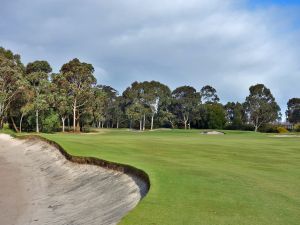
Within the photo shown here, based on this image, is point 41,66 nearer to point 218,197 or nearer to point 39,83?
point 39,83

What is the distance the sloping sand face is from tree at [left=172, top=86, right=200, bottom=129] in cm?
10440

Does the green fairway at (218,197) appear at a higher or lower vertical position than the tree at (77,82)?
lower

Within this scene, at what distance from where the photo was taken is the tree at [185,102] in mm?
131875

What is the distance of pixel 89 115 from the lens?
9812 centimetres

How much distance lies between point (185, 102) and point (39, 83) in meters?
54.9

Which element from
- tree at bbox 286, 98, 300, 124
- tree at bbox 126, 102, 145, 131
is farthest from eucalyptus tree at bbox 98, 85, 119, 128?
tree at bbox 286, 98, 300, 124

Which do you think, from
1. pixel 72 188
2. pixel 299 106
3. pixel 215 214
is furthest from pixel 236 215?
pixel 299 106

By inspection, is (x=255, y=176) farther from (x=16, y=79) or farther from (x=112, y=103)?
(x=112, y=103)

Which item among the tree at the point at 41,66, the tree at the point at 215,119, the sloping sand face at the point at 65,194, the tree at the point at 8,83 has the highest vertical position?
the tree at the point at 41,66

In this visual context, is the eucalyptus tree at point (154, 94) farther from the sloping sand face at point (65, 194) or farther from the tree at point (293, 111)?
the sloping sand face at point (65, 194)

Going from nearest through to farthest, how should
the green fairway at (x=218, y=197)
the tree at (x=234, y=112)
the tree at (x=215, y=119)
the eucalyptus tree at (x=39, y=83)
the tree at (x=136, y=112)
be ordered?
the green fairway at (x=218, y=197) < the eucalyptus tree at (x=39, y=83) < the tree at (x=136, y=112) < the tree at (x=215, y=119) < the tree at (x=234, y=112)

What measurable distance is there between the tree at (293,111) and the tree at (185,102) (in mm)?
43094

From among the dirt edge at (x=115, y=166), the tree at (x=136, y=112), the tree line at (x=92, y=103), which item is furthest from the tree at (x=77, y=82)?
the dirt edge at (x=115, y=166)

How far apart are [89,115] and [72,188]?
7878 centimetres
